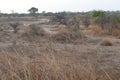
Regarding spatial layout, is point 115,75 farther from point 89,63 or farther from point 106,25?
point 106,25

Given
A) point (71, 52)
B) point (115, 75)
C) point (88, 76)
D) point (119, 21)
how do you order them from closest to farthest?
point (88, 76), point (115, 75), point (71, 52), point (119, 21)

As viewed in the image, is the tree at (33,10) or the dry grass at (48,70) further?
the tree at (33,10)

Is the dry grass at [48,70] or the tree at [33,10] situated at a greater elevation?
the dry grass at [48,70]

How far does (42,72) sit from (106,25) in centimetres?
2443

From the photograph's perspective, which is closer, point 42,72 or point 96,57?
point 42,72

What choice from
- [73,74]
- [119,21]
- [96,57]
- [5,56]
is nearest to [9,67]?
[5,56]

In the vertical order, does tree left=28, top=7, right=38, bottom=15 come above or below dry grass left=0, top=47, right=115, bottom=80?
below

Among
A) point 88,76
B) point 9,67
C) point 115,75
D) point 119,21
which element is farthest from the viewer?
point 119,21

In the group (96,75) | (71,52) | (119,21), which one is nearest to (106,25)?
(119,21)

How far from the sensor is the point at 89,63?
22.6 feet

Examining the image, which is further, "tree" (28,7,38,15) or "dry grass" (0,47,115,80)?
"tree" (28,7,38,15)

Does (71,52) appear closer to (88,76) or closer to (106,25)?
(88,76)

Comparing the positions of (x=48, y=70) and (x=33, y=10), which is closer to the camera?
(x=48, y=70)

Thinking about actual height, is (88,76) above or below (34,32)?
above
